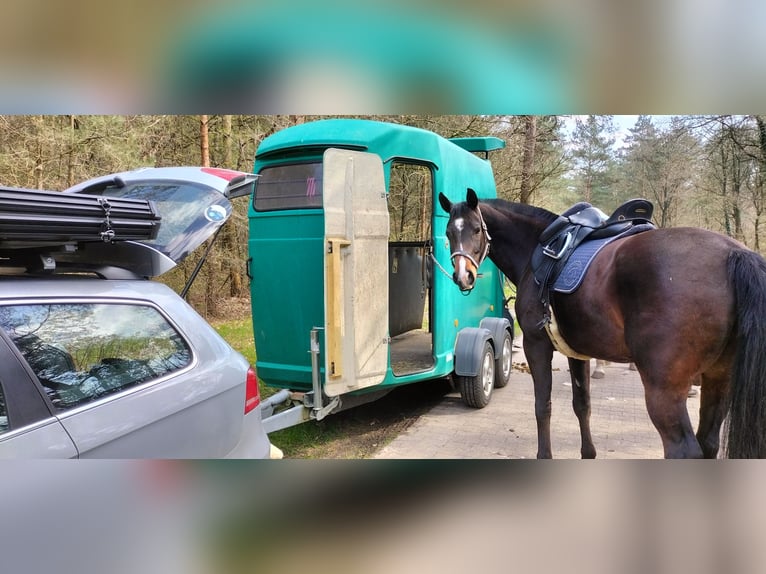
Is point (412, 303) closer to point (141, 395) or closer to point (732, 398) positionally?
point (732, 398)

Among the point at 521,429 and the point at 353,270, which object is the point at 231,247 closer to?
the point at 353,270

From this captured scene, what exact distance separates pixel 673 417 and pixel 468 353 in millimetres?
2275

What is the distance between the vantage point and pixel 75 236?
158cm

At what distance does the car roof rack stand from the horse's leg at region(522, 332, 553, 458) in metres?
2.58

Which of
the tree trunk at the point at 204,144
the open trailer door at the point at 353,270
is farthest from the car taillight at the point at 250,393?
the tree trunk at the point at 204,144

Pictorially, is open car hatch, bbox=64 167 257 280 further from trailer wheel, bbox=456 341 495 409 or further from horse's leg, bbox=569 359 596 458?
trailer wheel, bbox=456 341 495 409

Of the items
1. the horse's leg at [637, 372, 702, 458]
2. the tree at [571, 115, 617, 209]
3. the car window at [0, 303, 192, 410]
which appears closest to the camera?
the car window at [0, 303, 192, 410]

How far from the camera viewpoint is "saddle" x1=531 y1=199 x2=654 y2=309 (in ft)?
9.70

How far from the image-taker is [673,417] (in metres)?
2.28

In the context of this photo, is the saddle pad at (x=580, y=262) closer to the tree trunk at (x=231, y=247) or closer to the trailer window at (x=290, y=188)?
the trailer window at (x=290, y=188)

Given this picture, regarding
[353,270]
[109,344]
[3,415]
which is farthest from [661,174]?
[3,415]

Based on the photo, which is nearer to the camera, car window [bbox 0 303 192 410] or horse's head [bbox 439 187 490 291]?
car window [bbox 0 303 192 410]

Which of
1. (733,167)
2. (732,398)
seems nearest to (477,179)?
(733,167)

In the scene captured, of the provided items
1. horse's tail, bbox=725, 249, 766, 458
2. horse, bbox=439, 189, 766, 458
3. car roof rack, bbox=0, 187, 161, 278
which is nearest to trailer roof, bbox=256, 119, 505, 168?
horse, bbox=439, 189, 766, 458
